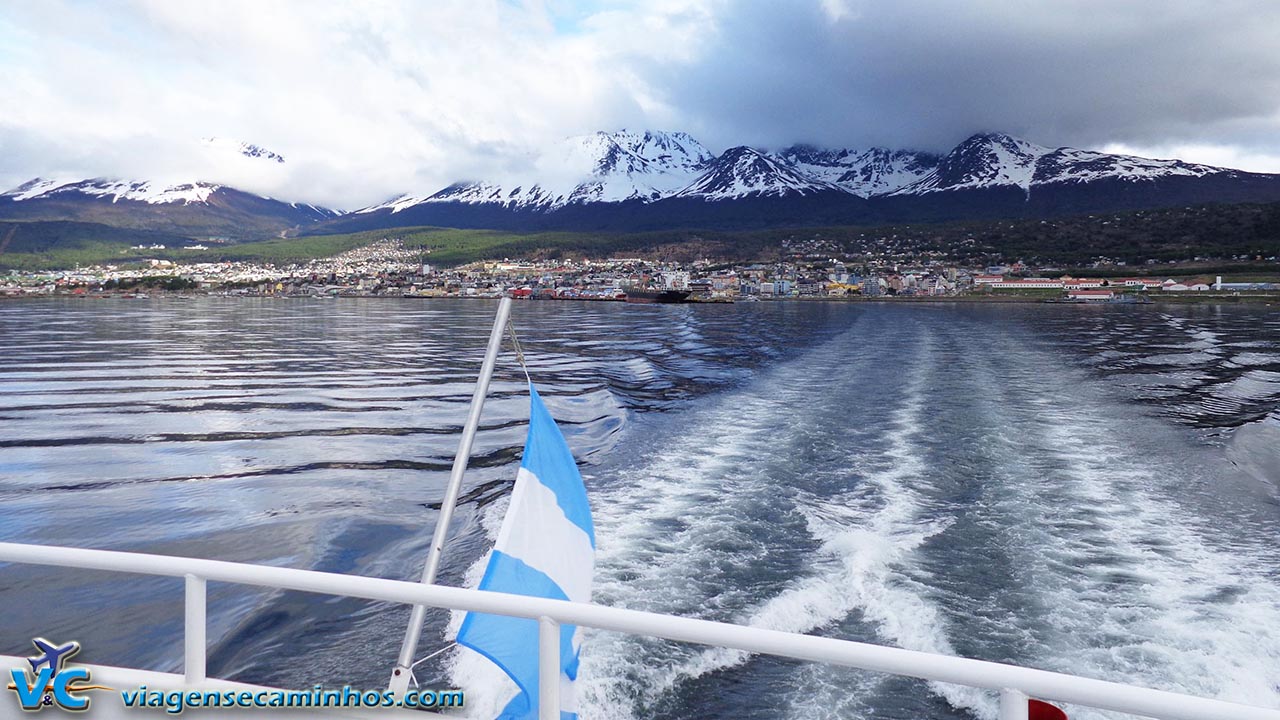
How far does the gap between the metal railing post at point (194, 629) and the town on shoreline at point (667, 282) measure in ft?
378

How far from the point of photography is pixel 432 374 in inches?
1014

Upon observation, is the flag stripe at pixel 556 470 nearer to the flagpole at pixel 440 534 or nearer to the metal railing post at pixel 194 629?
the flagpole at pixel 440 534

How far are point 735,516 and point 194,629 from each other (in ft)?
24.5

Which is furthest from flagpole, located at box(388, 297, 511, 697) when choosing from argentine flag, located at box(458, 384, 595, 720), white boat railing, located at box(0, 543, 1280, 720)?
white boat railing, located at box(0, 543, 1280, 720)

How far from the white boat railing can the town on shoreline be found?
374 feet

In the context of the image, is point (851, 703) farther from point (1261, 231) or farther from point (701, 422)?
point (1261, 231)

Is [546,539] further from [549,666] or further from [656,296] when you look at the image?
[656,296]

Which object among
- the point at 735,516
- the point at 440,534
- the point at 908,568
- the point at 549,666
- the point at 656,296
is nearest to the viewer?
the point at 549,666

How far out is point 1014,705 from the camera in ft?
6.96

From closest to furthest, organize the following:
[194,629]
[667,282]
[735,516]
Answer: [194,629]
[735,516]
[667,282]

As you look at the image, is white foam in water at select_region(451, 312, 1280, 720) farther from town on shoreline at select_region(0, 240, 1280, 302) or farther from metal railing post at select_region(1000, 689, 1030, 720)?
town on shoreline at select_region(0, 240, 1280, 302)

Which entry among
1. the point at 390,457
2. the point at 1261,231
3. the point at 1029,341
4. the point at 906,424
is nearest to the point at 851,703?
the point at 390,457

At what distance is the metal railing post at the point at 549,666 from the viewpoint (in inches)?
99.6

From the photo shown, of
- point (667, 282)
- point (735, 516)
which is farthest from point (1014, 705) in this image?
point (667, 282)
